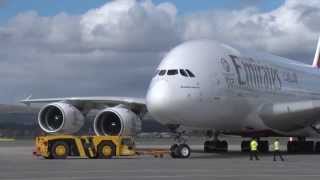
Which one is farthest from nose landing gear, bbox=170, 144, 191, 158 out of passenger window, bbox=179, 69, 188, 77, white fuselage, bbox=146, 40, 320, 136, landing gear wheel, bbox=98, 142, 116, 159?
landing gear wheel, bbox=98, 142, 116, 159

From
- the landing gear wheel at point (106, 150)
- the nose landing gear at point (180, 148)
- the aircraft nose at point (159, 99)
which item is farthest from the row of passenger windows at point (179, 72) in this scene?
the landing gear wheel at point (106, 150)

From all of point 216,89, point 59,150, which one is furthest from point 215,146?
point 59,150

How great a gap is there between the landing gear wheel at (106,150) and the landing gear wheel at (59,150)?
141 cm

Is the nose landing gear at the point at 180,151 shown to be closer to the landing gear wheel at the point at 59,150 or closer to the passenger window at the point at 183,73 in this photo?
the passenger window at the point at 183,73

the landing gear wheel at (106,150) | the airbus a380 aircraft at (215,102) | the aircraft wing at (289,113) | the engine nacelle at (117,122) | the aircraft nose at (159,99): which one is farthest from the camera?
the engine nacelle at (117,122)

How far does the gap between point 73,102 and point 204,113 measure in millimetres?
8918

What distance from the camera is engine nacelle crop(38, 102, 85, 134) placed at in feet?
108

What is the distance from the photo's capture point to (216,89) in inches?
1110

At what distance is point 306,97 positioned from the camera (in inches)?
1390

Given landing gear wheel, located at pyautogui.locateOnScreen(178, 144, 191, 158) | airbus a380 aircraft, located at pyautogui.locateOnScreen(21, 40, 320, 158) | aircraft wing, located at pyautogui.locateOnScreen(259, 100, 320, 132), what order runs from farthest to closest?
aircraft wing, located at pyautogui.locateOnScreen(259, 100, 320, 132)
landing gear wheel, located at pyautogui.locateOnScreen(178, 144, 191, 158)
airbus a380 aircraft, located at pyautogui.locateOnScreen(21, 40, 320, 158)

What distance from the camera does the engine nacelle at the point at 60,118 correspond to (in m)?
32.9

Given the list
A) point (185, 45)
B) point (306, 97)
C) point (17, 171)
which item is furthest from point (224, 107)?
point (17, 171)

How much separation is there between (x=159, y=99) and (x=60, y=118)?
859 centimetres

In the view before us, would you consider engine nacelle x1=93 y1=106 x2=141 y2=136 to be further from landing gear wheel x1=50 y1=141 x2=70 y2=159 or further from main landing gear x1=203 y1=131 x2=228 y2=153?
main landing gear x1=203 y1=131 x2=228 y2=153
